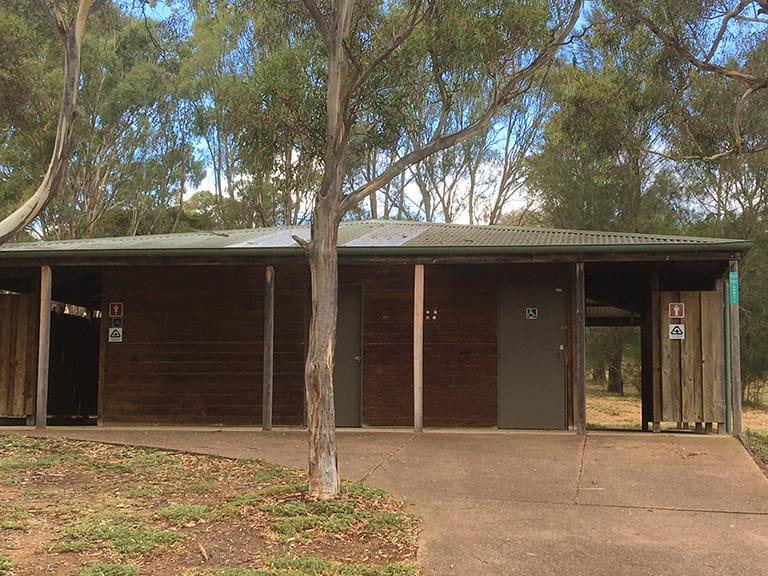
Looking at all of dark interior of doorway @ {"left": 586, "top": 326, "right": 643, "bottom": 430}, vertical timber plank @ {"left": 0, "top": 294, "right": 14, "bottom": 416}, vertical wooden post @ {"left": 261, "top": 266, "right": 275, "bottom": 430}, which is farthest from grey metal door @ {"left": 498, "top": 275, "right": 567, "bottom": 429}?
vertical timber plank @ {"left": 0, "top": 294, "right": 14, "bottom": 416}

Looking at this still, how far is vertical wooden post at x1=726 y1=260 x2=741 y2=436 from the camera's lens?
880 cm

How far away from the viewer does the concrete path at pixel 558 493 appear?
14.1 feet

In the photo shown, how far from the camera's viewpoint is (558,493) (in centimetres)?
599

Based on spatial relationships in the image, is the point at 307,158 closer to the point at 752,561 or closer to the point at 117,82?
the point at 752,561

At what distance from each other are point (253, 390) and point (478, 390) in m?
3.23

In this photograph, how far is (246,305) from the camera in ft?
35.3

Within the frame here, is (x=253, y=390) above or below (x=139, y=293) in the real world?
below

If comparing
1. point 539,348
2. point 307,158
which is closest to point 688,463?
point 539,348

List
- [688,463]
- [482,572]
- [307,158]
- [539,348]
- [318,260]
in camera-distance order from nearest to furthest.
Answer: [482,572] < [318,260] < [688,463] < [307,158] < [539,348]

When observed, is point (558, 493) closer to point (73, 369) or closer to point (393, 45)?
point (393, 45)

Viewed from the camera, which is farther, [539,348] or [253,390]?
[253,390]

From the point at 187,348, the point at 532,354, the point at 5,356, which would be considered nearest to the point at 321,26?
the point at 532,354

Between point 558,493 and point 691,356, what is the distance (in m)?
4.52

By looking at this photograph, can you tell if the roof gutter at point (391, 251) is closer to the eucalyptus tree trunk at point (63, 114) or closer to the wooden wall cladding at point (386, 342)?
the wooden wall cladding at point (386, 342)
